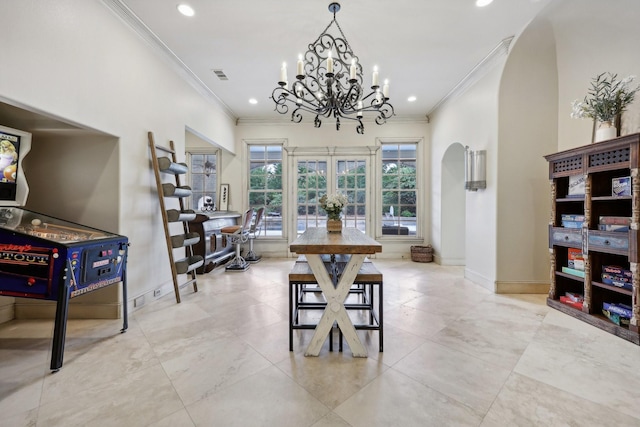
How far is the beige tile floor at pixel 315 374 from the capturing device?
147 cm

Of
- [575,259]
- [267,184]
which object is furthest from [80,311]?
[575,259]

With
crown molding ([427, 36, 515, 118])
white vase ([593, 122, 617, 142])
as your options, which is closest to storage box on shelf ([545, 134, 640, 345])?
white vase ([593, 122, 617, 142])

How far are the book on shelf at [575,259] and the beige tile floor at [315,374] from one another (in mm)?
568

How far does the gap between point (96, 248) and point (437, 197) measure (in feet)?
17.7

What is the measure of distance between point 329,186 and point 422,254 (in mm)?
2432

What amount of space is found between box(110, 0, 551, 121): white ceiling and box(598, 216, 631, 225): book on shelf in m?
2.16

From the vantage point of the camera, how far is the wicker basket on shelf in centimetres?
552

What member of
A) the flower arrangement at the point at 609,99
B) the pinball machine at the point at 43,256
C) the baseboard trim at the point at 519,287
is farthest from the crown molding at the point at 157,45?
A: the baseboard trim at the point at 519,287

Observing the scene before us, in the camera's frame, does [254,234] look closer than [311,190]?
Yes

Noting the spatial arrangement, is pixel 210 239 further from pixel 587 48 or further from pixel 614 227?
pixel 587 48

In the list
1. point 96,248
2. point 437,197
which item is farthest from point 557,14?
point 96,248

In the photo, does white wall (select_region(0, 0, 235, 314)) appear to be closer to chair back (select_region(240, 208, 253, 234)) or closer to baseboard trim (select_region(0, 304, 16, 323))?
baseboard trim (select_region(0, 304, 16, 323))

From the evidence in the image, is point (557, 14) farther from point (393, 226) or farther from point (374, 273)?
point (393, 226)

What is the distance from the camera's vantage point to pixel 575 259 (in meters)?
2.95
